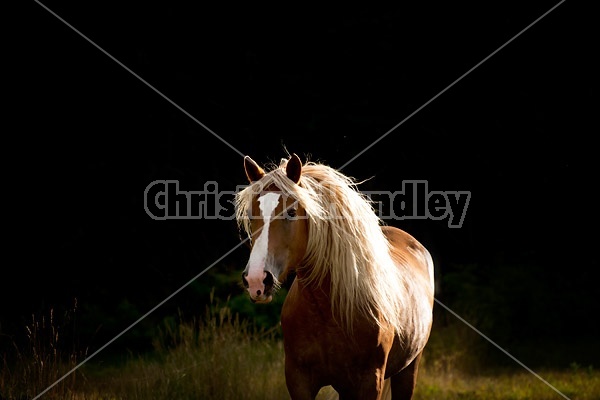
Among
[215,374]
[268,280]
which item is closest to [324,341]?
[268,280]

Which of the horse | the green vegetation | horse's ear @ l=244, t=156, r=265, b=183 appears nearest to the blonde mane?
the horse

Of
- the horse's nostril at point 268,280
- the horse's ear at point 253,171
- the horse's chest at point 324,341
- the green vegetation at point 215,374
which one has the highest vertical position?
the horse's ear at point 253,171

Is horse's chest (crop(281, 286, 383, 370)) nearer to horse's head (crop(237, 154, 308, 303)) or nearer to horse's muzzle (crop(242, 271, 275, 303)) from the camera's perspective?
horse's head (crop(237, 154, 308, 303))

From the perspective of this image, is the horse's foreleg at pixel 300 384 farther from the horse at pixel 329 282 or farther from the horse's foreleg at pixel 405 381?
the horse's foreleg at pixel 405 381

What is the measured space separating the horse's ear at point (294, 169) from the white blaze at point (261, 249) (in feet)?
0.63

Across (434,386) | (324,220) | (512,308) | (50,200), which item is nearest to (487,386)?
(434,386)

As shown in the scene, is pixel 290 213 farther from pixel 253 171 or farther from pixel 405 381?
pixel 405 381

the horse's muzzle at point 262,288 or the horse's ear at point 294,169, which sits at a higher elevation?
the horse's ear at point 294,169

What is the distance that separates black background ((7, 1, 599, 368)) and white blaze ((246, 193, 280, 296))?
5.72 meters

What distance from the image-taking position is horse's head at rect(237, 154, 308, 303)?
357 centimetres

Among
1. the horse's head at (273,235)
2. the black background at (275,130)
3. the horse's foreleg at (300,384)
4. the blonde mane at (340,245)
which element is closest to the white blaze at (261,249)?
the horse's head at (273,235)

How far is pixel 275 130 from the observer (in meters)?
9.86

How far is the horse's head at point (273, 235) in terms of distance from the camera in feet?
11.7

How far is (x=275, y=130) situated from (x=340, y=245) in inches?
234
